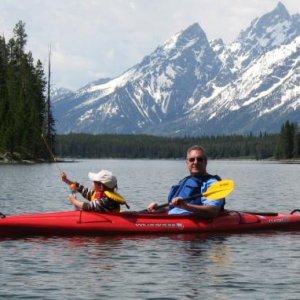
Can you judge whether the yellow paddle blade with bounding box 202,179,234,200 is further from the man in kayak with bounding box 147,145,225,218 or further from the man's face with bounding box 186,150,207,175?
the man's face with bounding box 186,150,207,175

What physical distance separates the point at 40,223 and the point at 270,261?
716 cm

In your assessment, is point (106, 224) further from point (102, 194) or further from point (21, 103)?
point (21, 103)

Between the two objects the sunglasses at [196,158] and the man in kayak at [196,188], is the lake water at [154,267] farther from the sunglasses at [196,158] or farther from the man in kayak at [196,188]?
the sunglasses at [196,158]

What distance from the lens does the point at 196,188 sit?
21.8 m

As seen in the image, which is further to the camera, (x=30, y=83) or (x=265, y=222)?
(x=30, y=83)

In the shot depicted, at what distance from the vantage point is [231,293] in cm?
1484

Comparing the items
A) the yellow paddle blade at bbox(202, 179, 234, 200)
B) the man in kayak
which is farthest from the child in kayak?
the yellow paddle blade at bbox(202, 179, 234, 200)

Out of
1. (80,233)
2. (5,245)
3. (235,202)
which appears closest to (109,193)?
(80,233)

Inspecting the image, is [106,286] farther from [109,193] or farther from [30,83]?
[30,83]

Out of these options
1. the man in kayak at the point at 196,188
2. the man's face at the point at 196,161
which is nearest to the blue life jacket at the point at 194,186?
the man in kayak at the point at 196,188

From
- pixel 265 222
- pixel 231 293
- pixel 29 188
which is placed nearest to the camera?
pixel 231 293

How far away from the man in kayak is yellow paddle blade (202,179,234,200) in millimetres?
208

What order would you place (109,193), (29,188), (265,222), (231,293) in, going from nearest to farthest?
(231,293) → (109,193) → (265,222) → (29,188)

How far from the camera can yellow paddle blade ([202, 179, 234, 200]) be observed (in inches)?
837
